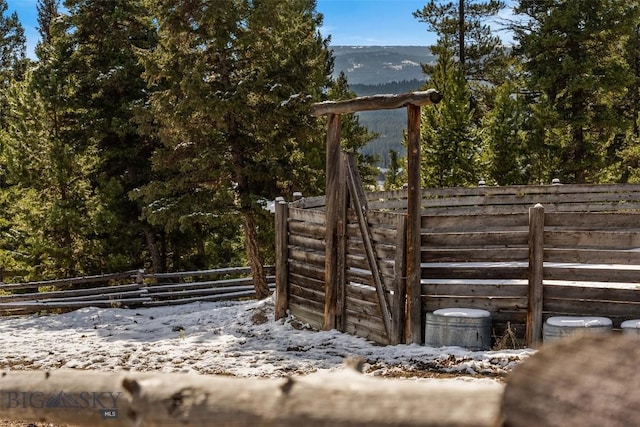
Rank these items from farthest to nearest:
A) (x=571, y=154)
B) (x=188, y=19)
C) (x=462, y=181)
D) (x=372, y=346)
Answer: (x=571, y=154)
(x=462, y=181)
(x=188, y=19)
(x=372, y=346)

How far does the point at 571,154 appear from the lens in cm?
2398

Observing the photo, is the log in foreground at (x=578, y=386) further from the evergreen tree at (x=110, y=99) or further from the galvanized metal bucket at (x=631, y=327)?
the evergreen tree at (x=110, y=99)

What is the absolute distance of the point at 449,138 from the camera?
2161cm

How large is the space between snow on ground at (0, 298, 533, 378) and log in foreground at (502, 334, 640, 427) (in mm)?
5790

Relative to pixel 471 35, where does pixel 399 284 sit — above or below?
below

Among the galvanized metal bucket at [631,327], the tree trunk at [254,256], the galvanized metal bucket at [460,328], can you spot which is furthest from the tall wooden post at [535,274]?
the tree trunk at [254,256]

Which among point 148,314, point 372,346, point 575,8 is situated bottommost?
point 148,314

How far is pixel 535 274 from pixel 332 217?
11.1 ft

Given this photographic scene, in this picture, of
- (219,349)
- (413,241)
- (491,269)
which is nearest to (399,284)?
(413,241)

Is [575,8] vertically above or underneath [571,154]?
above

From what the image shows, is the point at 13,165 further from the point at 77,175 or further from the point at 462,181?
the point at 462,181

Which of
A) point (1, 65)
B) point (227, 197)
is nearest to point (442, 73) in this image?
point (227, 197)

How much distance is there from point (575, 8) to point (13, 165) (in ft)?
61.8

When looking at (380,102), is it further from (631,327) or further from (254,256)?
(254,256)
